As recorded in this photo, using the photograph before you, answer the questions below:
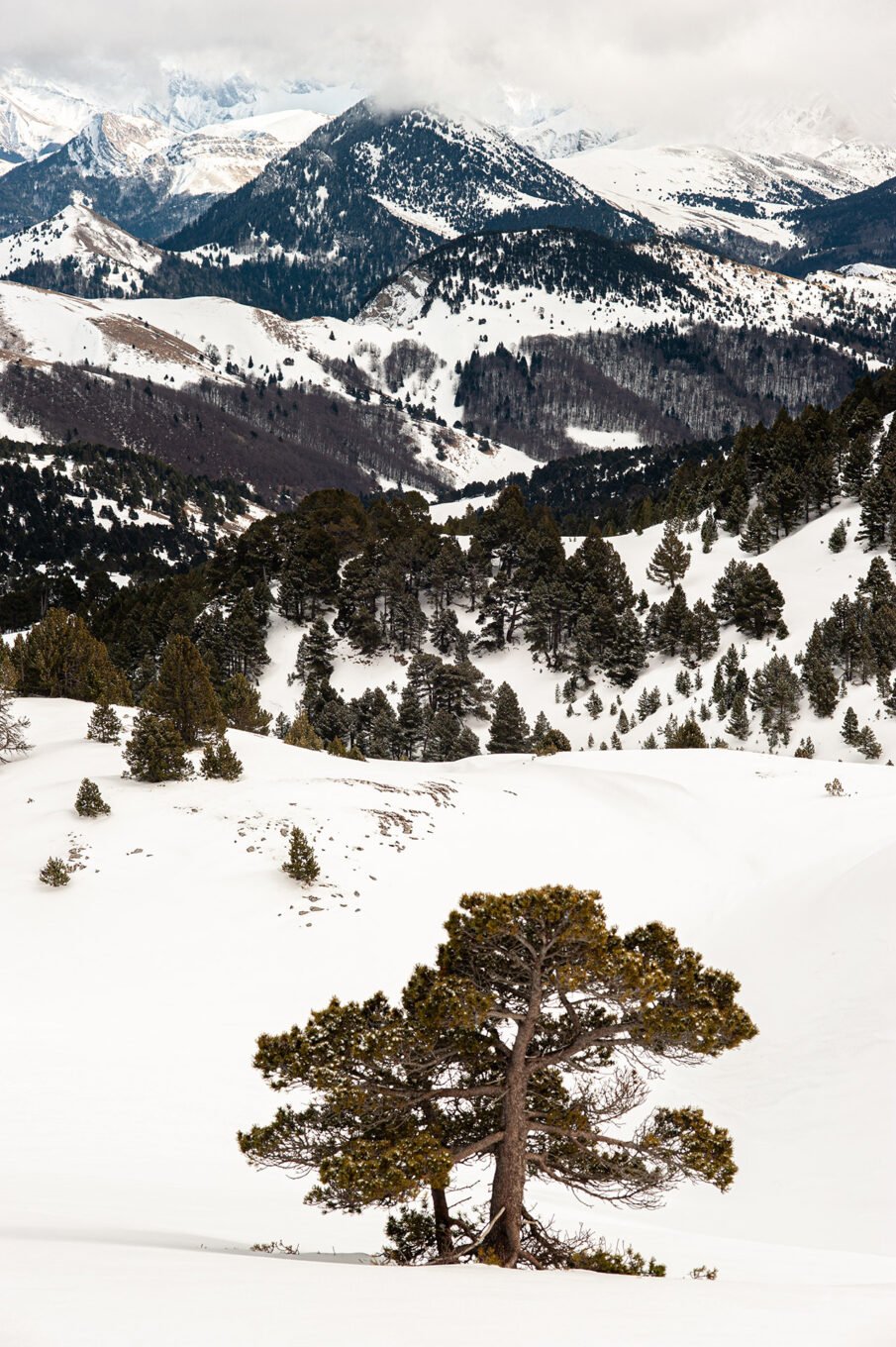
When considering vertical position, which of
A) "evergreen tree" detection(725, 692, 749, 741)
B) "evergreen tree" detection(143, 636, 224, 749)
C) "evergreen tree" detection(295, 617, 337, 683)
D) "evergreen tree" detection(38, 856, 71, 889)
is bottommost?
"evergreen tree" detection(38, 856, 71, 889)

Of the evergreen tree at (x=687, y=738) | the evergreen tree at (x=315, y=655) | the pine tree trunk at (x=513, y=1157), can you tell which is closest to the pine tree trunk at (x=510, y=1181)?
the pine tree trunk at (x=513, y=1157)

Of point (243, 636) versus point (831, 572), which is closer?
point (831, 572)

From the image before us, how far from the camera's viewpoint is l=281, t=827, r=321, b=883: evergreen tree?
27188mm

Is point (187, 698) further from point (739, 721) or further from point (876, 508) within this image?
point (876, 508)

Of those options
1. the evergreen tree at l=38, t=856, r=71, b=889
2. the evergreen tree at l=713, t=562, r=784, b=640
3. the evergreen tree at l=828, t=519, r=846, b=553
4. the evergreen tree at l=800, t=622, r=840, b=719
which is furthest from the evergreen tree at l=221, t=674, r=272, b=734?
the evergreen tree at l=828, t=519, r=846, b=553

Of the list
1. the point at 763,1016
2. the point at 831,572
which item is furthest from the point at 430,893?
the point at 831,572

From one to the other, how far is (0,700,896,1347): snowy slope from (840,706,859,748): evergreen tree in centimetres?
1850

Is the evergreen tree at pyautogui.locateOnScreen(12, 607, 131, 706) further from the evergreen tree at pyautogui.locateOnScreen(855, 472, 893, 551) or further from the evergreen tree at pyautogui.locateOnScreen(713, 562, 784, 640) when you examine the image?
the evergreen tree at pyautogui.locateOnScreen(855, 472, 893, 551)

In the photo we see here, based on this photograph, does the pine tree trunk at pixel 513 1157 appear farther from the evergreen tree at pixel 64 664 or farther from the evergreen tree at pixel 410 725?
the evergreen tree at pixel 410 725

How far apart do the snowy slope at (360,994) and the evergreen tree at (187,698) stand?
8.79 feet

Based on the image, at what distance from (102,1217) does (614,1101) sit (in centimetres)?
682

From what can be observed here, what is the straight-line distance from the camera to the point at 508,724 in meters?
72.6

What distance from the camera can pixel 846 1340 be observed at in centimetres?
716

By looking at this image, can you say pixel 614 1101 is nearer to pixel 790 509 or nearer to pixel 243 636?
pixel 243 636
